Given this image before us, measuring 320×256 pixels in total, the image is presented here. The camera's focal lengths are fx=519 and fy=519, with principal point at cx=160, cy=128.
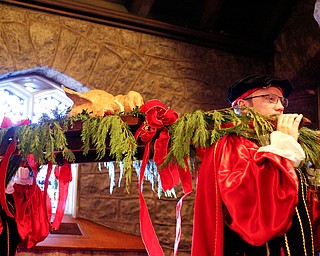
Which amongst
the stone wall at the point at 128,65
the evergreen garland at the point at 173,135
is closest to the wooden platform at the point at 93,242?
the stone wall at the point at 128,65

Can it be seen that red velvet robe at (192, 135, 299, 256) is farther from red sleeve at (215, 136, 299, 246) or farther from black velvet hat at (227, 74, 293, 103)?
black velvet hat at (227, 74, 293, 103)

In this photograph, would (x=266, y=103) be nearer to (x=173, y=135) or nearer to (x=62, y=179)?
(x=173, y=135)

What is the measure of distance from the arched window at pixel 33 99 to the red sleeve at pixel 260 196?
2.33 metres

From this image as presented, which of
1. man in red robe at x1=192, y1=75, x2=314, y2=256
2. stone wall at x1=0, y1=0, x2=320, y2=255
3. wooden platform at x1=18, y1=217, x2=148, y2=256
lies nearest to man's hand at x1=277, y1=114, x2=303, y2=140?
man in red robe at x1=192, y1=75, x2=314, y2=256

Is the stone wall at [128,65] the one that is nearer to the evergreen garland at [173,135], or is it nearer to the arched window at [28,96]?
the arched window at [28,96]

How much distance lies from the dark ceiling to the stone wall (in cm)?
7

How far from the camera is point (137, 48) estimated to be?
3.94 metres

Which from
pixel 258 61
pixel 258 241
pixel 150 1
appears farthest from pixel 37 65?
pixel 258 241

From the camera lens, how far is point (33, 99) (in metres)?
3.75

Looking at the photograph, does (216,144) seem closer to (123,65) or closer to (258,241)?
(258,241)

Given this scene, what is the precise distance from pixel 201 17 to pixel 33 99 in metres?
1.51

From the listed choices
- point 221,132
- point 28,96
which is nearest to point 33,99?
point 28,96

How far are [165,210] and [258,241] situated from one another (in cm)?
236

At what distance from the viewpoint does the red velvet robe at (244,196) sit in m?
1.41
